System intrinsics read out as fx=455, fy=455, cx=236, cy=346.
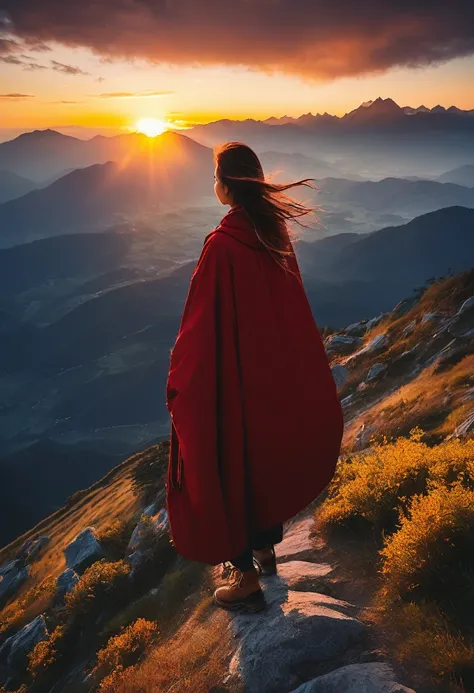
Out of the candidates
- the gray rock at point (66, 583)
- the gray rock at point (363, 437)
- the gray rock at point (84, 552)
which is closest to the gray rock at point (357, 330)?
the gray rock at point (363, 437)

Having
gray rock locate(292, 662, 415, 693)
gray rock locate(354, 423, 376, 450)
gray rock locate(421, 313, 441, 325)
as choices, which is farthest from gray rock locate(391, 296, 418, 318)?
gray rock locate(292, 662, 415, 693)

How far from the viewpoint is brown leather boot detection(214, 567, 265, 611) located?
4.93 meters

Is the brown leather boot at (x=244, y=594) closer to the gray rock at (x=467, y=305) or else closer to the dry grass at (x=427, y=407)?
the dry grass at (x=427, y=407)

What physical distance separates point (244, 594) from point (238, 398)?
2.50 m

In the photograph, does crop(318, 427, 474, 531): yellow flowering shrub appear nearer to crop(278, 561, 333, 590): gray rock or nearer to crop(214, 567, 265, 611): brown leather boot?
crop(278, 561, 333, 590): gray rock

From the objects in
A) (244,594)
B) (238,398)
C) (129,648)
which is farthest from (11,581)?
(238,398)

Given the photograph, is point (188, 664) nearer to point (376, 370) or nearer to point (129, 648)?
point (129, 648)

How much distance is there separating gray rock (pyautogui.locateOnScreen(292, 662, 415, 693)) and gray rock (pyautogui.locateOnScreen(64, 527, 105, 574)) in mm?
14054

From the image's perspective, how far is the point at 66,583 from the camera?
15.0 metres

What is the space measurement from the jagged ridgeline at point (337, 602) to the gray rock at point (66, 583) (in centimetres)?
215

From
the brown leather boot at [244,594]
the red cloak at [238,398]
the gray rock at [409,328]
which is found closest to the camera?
the red cloak at [238,398]

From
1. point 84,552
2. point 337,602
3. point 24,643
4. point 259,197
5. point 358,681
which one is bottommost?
point 84,552

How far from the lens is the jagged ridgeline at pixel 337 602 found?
3812 millimetres

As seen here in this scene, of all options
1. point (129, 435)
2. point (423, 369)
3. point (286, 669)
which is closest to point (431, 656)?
point (286, 669)
